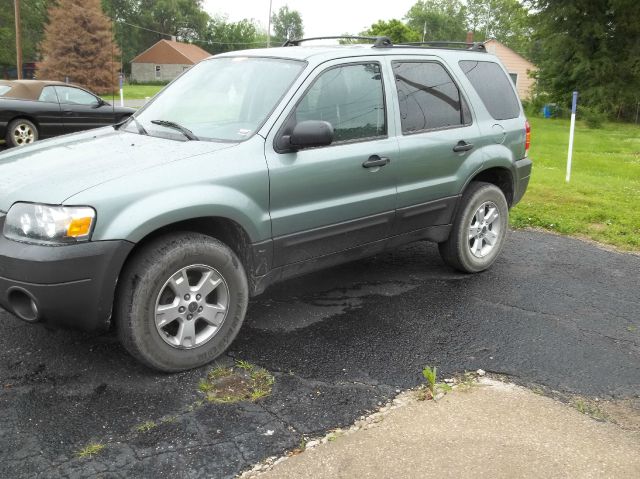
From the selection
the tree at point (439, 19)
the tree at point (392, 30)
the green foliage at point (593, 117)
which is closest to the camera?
the green foliage at point (593, 117)

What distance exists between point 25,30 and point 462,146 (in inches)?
2974

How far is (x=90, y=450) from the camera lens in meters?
2.93

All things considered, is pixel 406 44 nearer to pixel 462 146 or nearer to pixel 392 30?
pixel 462 146

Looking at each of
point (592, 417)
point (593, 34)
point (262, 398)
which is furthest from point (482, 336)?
point (593, 34)

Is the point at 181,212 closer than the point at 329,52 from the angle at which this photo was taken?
Yes

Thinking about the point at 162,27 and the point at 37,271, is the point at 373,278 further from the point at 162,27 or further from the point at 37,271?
the point at 162,27

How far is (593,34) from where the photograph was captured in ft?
104

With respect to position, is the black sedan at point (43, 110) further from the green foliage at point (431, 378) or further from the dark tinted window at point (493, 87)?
the green foliage at point (431, 378)

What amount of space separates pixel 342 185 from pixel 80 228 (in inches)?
69.4

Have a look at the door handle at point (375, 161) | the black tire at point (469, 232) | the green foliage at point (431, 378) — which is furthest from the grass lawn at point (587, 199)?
the green foliage at point (431, 378)

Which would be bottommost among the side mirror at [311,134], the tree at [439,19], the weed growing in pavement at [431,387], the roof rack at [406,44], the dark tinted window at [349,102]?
the weed growing in pavement at [431,387]

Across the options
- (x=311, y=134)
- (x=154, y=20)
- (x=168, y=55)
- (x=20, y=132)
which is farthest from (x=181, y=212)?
(x=154, y=20)

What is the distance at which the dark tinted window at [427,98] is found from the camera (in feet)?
15.6

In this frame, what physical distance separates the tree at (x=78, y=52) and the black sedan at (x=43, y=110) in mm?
37890
